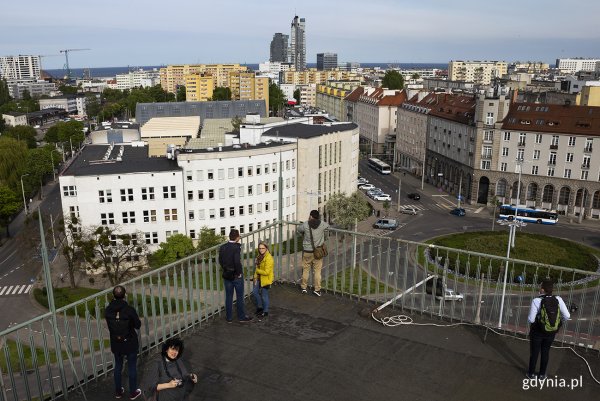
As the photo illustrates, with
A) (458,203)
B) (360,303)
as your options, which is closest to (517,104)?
(458,203)

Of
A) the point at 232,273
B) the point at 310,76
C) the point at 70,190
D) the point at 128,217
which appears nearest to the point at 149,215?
the point at 128,217

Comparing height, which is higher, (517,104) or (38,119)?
(517,104)

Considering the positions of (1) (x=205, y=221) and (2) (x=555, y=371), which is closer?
(2) (x=555, y=371)

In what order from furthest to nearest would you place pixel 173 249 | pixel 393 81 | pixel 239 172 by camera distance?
pixel 393 81, pixel 239 172, pixel 173 249

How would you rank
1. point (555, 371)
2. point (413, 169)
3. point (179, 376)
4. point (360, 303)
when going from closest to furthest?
point (179, 376), point (555, 371), point (360, 303), point (413, 169)

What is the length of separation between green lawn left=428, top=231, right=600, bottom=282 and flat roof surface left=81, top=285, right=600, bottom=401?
3074cm

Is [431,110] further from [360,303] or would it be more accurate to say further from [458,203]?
[360,303]

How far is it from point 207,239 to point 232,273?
33.2 metres

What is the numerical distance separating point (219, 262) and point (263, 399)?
3.07 m

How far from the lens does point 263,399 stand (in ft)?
24.1

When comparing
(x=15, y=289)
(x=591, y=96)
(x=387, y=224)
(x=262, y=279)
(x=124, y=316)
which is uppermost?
(x=591, y=96)

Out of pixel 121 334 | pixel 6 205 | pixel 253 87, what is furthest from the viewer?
pixel 253 87

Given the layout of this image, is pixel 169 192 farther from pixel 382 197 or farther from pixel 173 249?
pixel 382 197

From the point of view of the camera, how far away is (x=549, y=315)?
7875 millimetres
